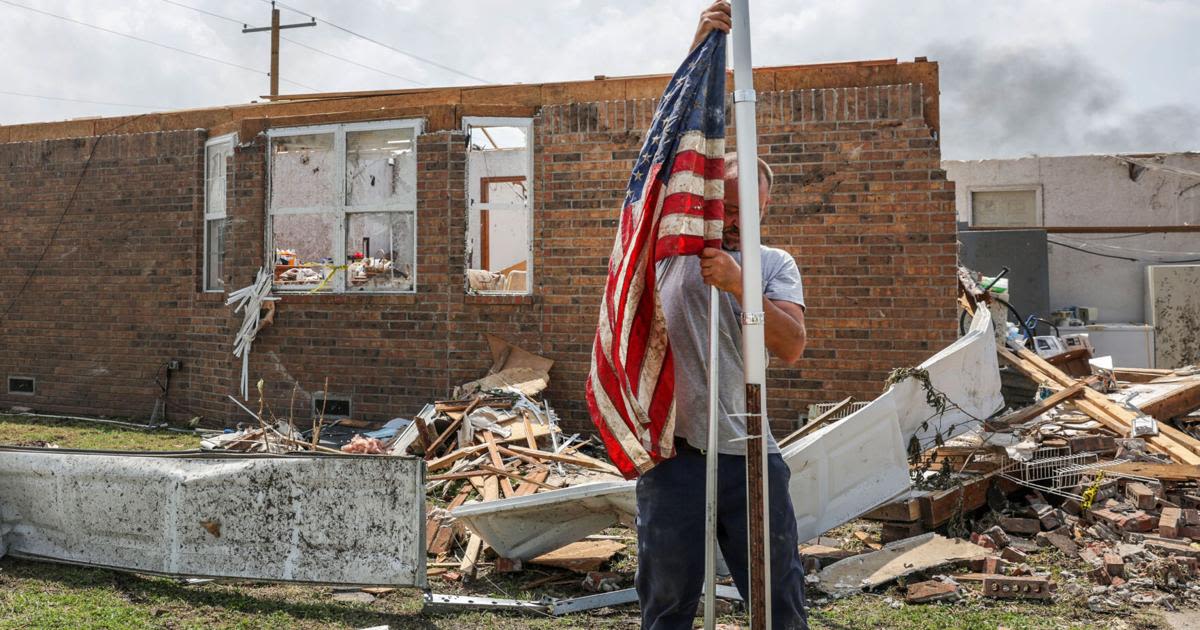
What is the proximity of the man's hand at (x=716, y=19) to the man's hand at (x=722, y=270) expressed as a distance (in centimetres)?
61

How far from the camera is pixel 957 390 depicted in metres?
6.49

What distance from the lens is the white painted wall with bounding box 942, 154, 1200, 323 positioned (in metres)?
18.1

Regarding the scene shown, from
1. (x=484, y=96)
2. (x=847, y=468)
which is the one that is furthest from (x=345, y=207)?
(x=847, y=468)

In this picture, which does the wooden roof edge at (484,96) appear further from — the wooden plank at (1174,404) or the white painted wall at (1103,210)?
the white painted wall at (1103,210)

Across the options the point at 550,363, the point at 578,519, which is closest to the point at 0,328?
the point at 550,363

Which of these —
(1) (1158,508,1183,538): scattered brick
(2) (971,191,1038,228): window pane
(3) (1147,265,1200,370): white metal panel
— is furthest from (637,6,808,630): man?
(2) (971,191,1038,228): window pane

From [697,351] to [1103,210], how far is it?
66.2 feet

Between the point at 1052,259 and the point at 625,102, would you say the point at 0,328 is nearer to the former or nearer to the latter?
the point at 625,102

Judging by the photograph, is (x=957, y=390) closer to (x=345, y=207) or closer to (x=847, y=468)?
(x=847, y=468)

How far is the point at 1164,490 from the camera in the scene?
19.6 ft

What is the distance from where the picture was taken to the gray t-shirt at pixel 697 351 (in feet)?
8.45

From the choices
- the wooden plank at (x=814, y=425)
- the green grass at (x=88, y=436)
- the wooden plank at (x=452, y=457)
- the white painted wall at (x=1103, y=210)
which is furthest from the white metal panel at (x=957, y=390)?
the white painted wall at (x=1103, y=210)

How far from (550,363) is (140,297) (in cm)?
556

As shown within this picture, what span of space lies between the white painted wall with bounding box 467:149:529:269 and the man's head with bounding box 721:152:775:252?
6354 mm
